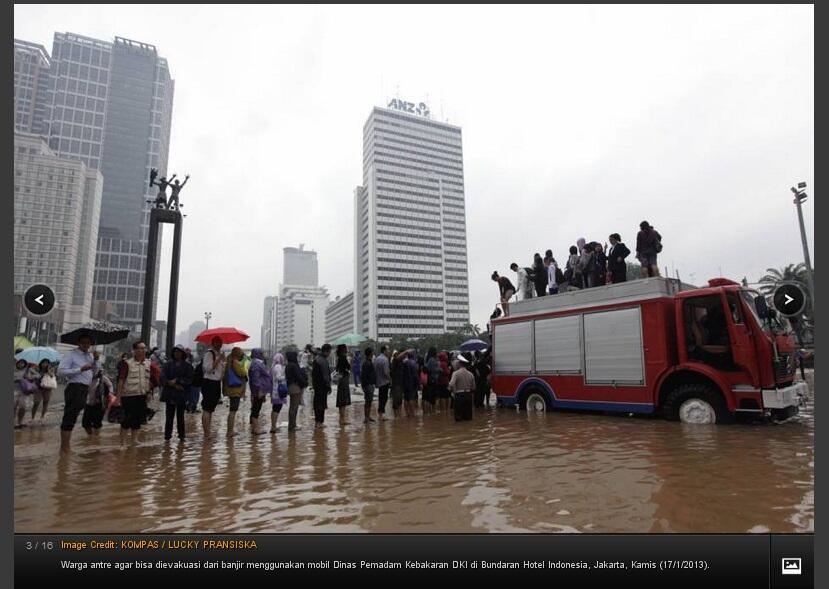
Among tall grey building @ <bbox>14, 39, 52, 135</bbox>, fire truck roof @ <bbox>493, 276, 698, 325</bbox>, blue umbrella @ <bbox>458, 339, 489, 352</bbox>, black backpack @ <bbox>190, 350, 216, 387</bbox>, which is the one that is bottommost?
black backpack @ <bbox>190, 350, 216, 387</bbox>

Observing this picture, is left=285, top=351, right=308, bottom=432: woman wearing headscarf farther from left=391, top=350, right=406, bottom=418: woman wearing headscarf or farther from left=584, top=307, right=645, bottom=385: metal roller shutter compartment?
left=584, top=307, right=645, bottom=385: metal roller shutter compartment

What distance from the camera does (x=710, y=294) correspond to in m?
8.43

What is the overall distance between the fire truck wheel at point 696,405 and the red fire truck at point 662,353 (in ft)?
0.06

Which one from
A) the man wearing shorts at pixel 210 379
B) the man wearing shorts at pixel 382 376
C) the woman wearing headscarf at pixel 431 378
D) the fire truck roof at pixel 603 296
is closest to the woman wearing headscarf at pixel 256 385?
the man wearing shorts at pixel 210 379

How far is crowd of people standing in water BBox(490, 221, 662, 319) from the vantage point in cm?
1027

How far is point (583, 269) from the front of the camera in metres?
11.9

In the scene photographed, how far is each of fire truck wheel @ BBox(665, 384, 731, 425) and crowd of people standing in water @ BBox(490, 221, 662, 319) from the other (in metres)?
3.06

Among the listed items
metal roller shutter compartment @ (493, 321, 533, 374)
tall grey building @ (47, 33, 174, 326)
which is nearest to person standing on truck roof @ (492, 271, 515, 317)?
metal roller shutter compartment @ (493, 321, 533, 374)

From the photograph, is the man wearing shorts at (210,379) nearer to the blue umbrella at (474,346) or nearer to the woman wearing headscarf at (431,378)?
the woman wearing headscarf at (431,378)

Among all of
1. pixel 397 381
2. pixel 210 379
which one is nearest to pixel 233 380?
pixel 210 379

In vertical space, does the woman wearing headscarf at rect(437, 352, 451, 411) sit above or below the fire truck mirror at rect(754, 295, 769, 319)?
below

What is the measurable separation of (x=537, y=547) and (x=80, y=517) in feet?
13.8

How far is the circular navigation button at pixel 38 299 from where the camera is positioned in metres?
7.79
